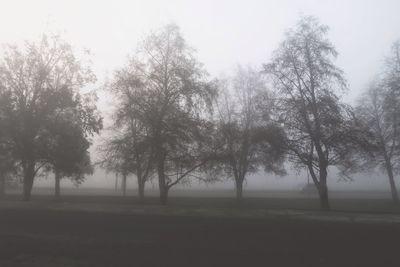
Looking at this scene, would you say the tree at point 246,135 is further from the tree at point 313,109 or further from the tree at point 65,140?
the tree at point 65,140

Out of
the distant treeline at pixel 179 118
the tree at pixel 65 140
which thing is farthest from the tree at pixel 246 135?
the tree at pixel 65 140

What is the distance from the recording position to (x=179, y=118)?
28000 millimetres

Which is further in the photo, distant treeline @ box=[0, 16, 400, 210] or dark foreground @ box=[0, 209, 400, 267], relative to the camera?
distant treeline @ box=[0, 16, 400, 210]

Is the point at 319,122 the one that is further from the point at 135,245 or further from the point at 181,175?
the point at 135,245

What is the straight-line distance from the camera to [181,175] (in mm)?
29250

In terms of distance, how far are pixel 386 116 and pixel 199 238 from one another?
25.3m

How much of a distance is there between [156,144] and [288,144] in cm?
965

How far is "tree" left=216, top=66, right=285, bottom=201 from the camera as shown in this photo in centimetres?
2564

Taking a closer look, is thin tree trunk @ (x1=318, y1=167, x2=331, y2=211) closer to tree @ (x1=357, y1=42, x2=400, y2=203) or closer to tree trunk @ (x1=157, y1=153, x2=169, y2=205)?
tree @ (x1=357, y1=42, x2=400, y2=203)

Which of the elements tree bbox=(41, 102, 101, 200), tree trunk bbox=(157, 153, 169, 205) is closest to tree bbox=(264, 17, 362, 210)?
tree trunk bbox=(157, 153, 169, 205)

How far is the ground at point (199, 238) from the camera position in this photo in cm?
1191

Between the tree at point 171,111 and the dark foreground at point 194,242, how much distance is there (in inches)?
324

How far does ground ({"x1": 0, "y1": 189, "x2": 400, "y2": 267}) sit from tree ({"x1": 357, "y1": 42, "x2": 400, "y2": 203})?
11.4 metres

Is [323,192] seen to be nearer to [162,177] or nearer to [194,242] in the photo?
[162,177]
